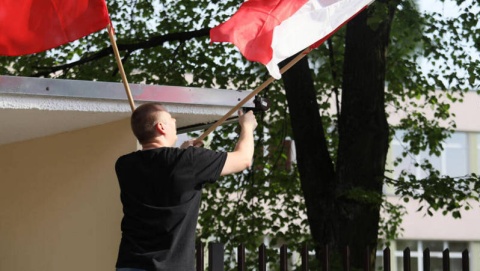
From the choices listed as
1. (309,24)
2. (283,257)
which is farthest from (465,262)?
(309,24)

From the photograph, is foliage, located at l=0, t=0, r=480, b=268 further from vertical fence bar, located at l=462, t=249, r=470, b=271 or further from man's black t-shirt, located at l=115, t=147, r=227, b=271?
Result: man's black t-shirt, located at l=115, t=147, r=227, b=271

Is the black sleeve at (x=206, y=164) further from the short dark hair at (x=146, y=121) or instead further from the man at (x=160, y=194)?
the short dark hair at (x=146, y=121)

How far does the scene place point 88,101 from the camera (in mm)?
6238

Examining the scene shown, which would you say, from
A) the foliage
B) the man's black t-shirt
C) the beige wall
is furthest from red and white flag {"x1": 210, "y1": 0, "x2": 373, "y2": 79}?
the foliage

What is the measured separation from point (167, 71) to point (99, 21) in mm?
10652

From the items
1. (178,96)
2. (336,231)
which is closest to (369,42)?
(336,231)

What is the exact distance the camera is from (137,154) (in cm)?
488

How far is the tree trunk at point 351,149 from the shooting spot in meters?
12.7

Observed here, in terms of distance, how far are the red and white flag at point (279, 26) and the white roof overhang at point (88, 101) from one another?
0.58 meters

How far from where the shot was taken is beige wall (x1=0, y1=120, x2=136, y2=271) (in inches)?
266

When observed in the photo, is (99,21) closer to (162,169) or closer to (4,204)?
(162,169)

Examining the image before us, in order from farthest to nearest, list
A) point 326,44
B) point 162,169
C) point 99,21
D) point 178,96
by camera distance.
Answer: point 326,44
point 178,96
point 99,21
point 162,169

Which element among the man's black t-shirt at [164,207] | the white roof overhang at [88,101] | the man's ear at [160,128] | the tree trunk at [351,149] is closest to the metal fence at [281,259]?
the white roof overhang at [88,101]

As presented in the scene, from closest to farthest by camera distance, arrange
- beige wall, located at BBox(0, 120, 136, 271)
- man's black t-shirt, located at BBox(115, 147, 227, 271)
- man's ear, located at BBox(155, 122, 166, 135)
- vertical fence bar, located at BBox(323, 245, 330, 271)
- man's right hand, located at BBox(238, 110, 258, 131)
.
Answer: man's black t-shirt, located at BBox(115, 147, 227, 271) < man's ear, located at BBox(155, 122, 166, 135) < man's right hand, located at BBox(238, 110, 258, 131) < beige wall, located at BBox(0, 120, 136, 271) < vertical fence bar, located at BBox(323, 245, 330, 271)
